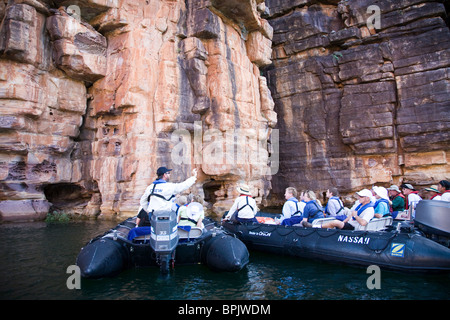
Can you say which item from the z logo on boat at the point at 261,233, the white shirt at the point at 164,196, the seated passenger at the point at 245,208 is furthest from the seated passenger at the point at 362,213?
the white shirt at the point at 164,196

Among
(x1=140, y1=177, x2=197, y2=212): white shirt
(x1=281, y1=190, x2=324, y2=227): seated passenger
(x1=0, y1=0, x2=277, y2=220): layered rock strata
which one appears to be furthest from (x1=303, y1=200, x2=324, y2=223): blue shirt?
(x1=0, y1=0, x2=277, y2=220): layered rock strata

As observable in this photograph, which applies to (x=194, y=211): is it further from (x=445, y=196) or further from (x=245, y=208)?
(x=445, y=196)

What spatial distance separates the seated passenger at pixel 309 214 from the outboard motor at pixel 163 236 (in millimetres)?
3600

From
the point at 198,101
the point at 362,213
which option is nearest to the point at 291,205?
the point at 362,213

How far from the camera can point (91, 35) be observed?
14805 mm

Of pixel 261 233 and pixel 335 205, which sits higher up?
pixel 335 205

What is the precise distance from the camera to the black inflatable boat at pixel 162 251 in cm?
539

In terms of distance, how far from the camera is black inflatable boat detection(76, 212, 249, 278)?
17.7 feet

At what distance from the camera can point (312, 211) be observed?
7797mm

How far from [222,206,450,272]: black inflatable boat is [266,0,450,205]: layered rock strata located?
12.6 m

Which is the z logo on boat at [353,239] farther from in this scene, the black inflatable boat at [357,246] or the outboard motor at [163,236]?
the outboard motor at [163,236]

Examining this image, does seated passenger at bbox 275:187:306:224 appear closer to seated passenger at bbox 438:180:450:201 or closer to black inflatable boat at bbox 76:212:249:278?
black inflatable boat at bbox 76:212:249:278

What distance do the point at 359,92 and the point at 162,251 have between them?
1777 cm
